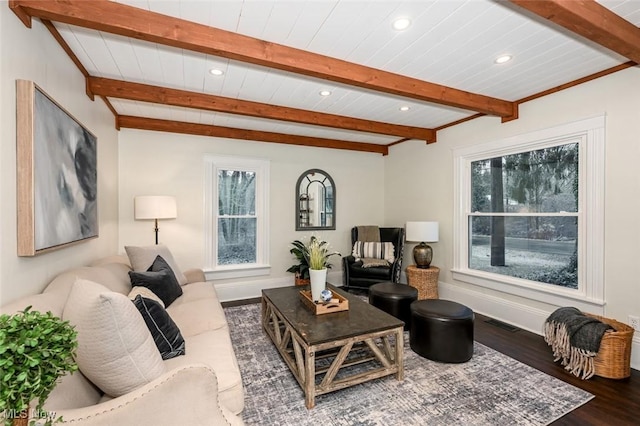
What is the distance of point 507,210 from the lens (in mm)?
3645

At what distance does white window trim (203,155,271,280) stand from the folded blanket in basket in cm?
366

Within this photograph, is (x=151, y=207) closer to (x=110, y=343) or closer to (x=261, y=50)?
(x=261, y=50)

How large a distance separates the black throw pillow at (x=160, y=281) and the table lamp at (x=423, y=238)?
306 cm

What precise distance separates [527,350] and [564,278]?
2.89 ft

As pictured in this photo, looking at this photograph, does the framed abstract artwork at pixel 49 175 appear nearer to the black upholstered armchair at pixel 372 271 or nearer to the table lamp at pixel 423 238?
the black upholstered armchair at pixel 372 271

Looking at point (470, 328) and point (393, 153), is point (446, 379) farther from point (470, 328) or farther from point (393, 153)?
point (393, 153)

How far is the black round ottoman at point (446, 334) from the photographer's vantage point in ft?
8.43

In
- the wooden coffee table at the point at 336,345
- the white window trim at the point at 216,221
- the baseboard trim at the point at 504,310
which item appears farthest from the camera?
the white window trim at the point at 216,221

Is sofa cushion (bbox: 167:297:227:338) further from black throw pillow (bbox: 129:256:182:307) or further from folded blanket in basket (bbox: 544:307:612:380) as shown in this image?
folded blanket in basket (bbox: 544:307:612:380)

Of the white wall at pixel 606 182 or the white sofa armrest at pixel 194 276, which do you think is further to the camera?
the white sofa armrest at pixel 194 276

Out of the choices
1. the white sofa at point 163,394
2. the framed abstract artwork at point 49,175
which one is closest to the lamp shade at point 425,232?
the white sofa at point 163,394

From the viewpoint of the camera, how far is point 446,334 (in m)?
2.58

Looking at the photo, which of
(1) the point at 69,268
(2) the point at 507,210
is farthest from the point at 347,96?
(1) the point at 69,268

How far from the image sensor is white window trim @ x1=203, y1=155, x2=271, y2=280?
4.44 metres
